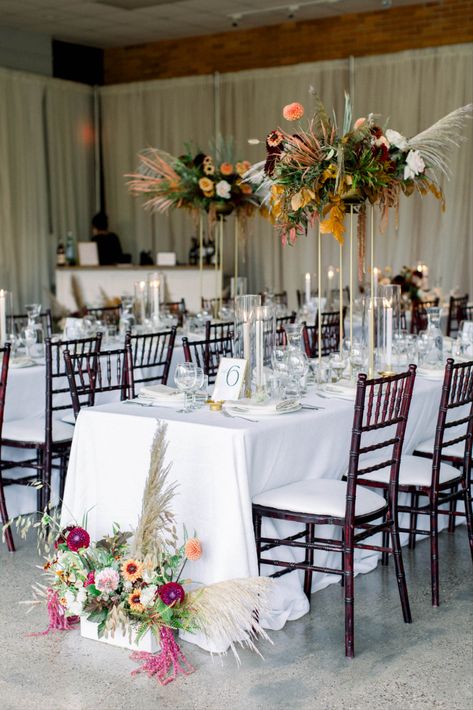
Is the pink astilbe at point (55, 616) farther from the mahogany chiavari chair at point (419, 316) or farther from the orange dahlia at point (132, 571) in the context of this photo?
the mahogany chiavari chair at point (419, 316)

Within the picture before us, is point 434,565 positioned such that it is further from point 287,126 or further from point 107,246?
point 107,246

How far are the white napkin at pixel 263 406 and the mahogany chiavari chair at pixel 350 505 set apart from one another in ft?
1.01

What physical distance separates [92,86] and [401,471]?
10357 mm

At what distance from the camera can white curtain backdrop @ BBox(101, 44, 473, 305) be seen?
11.3m

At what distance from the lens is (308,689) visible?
11.7 ft

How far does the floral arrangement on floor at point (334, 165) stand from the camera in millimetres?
4633

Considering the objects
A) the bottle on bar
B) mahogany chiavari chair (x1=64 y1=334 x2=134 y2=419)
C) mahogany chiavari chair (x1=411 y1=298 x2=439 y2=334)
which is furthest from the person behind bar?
mahogany chiavari chair (x1=64 y1=334 x2=134 y2=419)

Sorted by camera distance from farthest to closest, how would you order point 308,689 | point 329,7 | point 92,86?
1. point 92,86
2. point 329,7
3. point 308,689

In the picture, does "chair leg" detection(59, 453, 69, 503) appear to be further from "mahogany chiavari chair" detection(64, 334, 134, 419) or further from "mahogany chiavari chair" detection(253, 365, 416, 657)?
"mahogany chiavari chair" detection(253, 365, 416, 657)

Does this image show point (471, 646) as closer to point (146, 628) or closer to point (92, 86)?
point (146, 628)

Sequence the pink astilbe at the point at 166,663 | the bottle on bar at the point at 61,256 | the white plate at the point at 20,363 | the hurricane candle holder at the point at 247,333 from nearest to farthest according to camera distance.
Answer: the pink astilbe at the point at 166,663 < the hurricane candle holder at the point at 247,333 < the white plate at the point at 20,363 < the bottle on bar at the point at 61,256

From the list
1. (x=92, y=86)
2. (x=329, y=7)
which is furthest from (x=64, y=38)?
(x=329, y=7)

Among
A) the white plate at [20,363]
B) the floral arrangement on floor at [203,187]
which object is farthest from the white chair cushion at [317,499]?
the floral arrangement on floor at [203,187]

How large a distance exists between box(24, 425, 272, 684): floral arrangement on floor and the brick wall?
28.7 ft
